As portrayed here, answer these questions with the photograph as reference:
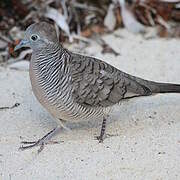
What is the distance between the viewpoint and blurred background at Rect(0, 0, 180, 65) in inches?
266

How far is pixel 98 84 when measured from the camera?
4.68 meters

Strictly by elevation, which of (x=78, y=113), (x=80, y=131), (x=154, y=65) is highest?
(x=78, y=113)

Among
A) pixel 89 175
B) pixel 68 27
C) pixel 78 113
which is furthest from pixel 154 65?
pixel 89 175

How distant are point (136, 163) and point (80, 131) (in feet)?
2.53

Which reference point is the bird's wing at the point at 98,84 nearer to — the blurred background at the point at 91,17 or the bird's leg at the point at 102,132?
the bird's leg at the point at 102,132

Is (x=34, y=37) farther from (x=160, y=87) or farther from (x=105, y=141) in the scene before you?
(x=160, y=87)

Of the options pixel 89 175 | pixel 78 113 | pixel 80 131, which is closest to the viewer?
pixel 89 175

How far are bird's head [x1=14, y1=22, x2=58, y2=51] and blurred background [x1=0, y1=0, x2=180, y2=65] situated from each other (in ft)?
7.03

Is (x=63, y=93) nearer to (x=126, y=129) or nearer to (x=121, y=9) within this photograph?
(x=126, y=129)

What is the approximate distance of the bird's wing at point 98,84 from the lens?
4.58m

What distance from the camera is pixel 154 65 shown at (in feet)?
20.3

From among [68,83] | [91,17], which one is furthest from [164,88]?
[91,17]

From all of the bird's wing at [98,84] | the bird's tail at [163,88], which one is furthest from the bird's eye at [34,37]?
the bird's tail at [163,88]

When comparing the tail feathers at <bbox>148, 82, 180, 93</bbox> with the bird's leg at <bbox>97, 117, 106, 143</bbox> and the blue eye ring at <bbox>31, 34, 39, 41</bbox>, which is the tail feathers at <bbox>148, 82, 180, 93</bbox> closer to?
the bird's leg at <bbox>97, 117, 106, 143</bbox>
